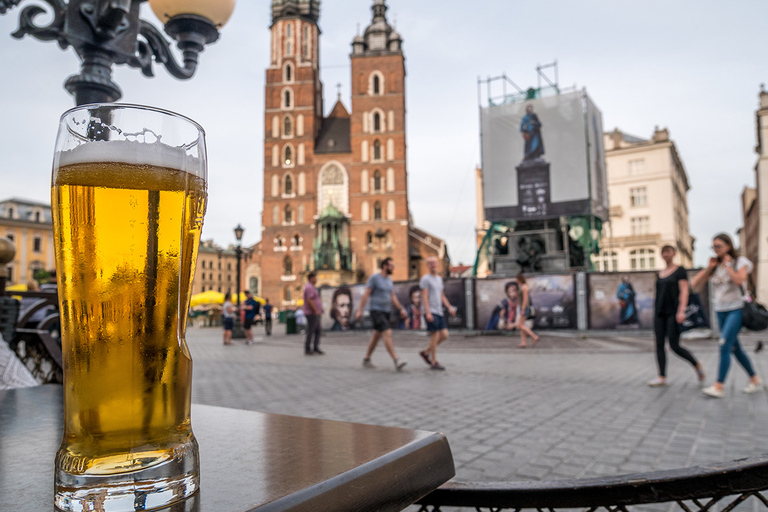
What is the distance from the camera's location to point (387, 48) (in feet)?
170

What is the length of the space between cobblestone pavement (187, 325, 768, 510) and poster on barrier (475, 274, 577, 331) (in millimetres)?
6980

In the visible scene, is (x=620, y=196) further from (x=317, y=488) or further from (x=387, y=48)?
(x=317, y=488)

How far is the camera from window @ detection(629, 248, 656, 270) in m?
43.9

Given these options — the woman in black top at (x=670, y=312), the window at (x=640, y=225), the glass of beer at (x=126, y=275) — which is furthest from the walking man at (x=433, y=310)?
the window at (x=640, y=225)

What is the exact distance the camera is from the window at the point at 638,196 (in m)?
45.5

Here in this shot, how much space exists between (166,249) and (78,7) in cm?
289

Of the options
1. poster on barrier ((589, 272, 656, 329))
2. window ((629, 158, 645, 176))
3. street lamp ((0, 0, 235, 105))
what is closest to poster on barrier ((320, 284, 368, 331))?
poster on barrier ((589, 272, 656, 329))

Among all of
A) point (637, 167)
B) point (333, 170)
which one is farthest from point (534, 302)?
point (333, 170)

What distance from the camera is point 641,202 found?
45562 millimetres

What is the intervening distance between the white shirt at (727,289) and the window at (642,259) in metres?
41.4

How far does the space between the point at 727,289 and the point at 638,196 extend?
44201 millimetres

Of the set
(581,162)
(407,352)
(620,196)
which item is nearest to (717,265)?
(407,352)

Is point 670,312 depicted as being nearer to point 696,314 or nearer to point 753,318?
point 753,318

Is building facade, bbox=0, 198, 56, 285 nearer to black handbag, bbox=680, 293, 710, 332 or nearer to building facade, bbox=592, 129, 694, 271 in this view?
building facade, bbox=592, 129, 694, 271
